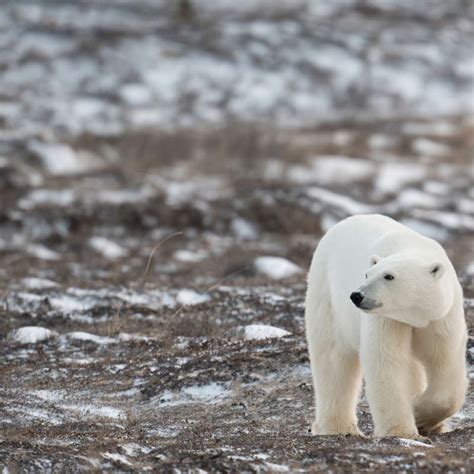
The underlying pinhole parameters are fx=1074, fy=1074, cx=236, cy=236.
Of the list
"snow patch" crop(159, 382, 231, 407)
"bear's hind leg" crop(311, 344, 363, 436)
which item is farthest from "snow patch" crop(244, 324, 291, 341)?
"bear's hind leg" crop(311, 344, 363, 436)

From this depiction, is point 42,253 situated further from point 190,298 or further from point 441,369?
point 441,369

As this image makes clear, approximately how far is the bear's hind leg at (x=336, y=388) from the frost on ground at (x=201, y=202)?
37 centimetres

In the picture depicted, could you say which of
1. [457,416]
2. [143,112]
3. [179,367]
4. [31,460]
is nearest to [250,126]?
[143,112]

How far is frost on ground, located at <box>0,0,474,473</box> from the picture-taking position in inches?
238

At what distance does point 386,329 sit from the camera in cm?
485

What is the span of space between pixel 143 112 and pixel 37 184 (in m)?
4.78

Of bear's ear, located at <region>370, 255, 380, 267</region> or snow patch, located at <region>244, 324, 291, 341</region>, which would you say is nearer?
bear's ear, located at <region>370, 255, 380, 267</region>

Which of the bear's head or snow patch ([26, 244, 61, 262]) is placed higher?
the bear's head

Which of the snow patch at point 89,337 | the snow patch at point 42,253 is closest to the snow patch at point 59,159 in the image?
the snow patch at point 42,253

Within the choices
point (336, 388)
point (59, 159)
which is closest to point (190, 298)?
point (336, 388)

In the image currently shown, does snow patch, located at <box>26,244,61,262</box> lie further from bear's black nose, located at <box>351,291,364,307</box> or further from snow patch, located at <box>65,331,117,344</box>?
bear's black nose, located at <box>351,291,364,307</box>

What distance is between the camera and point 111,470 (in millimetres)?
4570

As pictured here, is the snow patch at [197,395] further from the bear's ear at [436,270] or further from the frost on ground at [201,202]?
the bear's ear at [436,270]

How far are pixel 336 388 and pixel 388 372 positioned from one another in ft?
2.38
